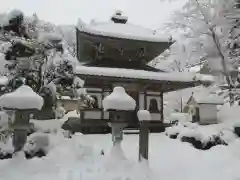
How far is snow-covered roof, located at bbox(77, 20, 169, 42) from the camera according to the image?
17.2 m

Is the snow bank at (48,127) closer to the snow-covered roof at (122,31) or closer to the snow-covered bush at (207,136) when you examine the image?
the snow-covered bush at (207,136)

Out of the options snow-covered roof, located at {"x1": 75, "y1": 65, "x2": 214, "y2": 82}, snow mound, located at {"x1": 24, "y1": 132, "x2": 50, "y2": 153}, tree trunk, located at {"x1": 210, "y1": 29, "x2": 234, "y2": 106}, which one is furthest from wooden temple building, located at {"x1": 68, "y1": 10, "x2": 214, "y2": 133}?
snow mound, located at {"x1": 24, "y1": 132, "x2": 50, "y2": 153}

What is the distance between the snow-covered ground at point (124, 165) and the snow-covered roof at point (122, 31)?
24.8ft

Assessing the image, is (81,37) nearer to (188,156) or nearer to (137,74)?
(137,74)

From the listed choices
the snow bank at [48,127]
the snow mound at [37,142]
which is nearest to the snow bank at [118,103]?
the snow mound at [37,142]

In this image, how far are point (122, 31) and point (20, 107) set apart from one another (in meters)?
11.9

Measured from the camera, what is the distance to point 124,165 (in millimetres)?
8078

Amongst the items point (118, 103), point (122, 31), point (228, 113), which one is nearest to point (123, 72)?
point (122, 31)

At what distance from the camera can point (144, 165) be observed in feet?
27.6

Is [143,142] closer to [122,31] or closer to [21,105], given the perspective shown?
[21,105]

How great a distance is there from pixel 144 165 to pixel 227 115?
11804mm

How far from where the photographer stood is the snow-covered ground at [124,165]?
7656mm

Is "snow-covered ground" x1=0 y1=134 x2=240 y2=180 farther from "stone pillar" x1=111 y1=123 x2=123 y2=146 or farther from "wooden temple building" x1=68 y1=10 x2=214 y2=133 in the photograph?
"wooden temple building" x1=68 y1=10 x2=214 y2=133

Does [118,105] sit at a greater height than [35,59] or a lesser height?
lesser
